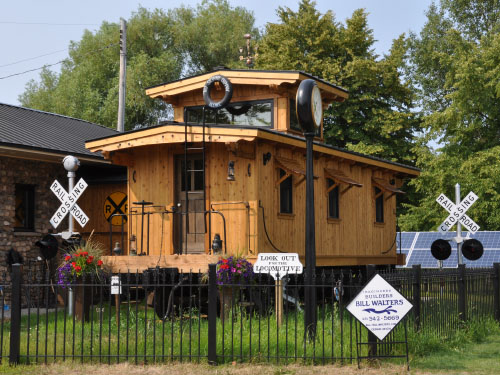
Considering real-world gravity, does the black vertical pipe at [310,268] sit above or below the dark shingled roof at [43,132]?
below

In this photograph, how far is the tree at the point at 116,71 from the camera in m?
43.0

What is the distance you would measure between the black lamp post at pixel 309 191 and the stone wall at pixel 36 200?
1012 cm

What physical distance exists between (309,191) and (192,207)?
6.64 meters

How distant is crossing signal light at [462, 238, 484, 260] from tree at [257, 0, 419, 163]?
1561cm

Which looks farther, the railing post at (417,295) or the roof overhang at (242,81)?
the roof overhang at (242,81)

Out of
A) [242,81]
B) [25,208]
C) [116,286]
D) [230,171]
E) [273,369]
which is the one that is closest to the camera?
[273,369]

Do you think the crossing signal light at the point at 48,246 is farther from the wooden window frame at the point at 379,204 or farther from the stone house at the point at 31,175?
the wooden window frame at the point at 379,204

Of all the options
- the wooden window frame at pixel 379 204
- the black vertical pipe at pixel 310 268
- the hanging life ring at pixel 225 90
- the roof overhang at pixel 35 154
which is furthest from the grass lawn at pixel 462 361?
the roof overhang at pixel 35 154

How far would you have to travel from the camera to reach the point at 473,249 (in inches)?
769

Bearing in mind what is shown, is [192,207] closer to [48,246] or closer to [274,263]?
[48,246]

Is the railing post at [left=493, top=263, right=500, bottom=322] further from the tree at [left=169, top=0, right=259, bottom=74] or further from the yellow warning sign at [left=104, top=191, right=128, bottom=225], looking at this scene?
the tree at [left=169, top=0, right=259, bottom=74]

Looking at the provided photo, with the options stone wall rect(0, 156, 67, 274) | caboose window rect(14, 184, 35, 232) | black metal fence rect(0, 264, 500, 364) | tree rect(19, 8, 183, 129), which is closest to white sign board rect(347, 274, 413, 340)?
black metal fence rect(0, 264, 500, 364)

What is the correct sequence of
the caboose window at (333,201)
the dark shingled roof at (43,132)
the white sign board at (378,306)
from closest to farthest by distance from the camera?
the white sign board at (378,306), the dark shingled roof at (43,132), the caboose window at (333,201)

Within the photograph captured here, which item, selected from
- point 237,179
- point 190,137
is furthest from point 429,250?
point 190,137
